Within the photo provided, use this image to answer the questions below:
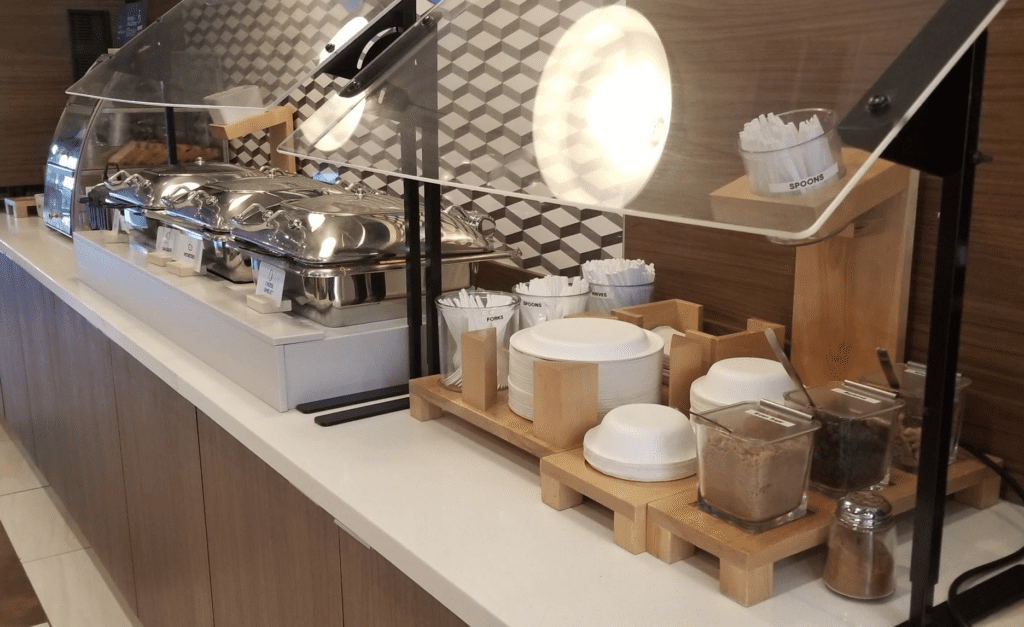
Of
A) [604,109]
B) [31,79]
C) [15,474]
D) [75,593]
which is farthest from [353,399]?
[31,79]

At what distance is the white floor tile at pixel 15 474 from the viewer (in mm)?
2973

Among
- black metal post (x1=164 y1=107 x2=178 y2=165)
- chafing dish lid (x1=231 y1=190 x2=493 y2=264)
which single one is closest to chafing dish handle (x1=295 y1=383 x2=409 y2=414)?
chafing dish lid (x1=231 y1=190 x2=493 y2=264)

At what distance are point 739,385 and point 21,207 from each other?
10.3ft

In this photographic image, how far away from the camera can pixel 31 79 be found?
12.5 ft

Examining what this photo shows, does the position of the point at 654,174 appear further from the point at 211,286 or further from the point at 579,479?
the point at 211,286

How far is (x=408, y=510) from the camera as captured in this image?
3.32 ft

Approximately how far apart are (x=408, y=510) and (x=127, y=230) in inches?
57.7

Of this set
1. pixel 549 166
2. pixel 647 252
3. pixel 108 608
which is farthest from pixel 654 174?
pixel 108 608

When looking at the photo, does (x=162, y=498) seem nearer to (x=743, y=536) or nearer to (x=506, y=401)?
(x=506, y=401)

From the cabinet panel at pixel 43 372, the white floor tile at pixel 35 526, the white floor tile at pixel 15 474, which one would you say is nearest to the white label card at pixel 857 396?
the cabinet panel at pixel 43 372

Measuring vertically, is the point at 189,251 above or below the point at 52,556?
above

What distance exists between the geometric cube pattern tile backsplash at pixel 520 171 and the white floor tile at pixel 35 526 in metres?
1.27

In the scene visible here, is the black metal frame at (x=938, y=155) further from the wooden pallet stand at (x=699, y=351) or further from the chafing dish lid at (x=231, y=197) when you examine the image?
the chafing dish lid at (x=231, y=197)

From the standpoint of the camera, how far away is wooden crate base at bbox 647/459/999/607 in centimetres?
80
